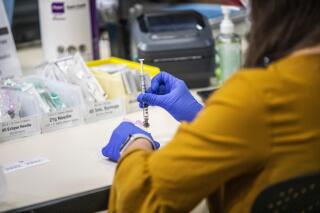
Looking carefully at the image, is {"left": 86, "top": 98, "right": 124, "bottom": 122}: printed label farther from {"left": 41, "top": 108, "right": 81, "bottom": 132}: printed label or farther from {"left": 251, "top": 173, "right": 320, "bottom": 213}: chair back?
{"left": 251, "top": 173, "right": 320, "bottom": 213}: chair back

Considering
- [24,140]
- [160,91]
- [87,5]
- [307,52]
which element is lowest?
[24,140]

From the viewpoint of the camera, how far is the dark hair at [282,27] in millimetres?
816

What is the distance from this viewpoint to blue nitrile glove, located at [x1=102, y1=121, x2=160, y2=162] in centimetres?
109

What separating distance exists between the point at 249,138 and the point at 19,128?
71 cm

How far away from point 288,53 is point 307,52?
32 mm

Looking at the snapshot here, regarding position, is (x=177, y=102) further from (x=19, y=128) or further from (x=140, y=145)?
(x=19, y=128)

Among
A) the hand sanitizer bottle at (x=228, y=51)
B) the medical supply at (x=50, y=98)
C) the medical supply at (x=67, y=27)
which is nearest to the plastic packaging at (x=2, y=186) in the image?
the medical supply at (x=50, y=98)

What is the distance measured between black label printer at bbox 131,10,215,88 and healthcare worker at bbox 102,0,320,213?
78 cm

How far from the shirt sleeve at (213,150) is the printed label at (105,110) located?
1.78 feet

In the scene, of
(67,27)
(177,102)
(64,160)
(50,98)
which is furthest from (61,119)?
(67,27)

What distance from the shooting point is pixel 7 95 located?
1.32m

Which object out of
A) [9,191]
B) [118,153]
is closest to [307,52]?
[118,153]

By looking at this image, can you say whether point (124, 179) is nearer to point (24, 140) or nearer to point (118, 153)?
point (118, 153)

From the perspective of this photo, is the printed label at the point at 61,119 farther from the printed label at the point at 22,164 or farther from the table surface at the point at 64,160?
the printed label at the point at 22,164
